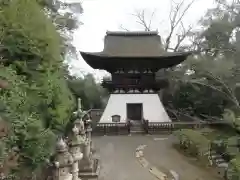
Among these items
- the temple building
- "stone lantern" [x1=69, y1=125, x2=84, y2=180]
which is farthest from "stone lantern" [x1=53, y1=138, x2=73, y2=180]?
the temple building

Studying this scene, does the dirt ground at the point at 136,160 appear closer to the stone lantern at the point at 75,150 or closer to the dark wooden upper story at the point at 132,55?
the stone lantern at the point at 75,150

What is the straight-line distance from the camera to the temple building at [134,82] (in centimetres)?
2269

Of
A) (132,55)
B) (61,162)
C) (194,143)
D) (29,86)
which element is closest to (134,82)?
(132,55)

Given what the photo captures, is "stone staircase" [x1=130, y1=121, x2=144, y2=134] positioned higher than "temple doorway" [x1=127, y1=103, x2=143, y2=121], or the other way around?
"temple doorway" [x1=127, y1=103, x2=143, y2=121]

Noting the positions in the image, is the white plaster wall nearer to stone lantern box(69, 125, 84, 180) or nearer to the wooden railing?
the wooden railing

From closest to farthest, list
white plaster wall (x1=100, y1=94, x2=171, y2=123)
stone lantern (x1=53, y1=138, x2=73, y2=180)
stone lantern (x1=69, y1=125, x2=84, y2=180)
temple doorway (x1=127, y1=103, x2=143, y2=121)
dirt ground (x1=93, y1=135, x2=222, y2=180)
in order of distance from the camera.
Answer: stone lantern (x1=53, y1=138, x2=73, y2=180) < stone lantern (x1=69, y1=125, x2=84, y2=180) < dirt ground (x1=93, y1=135, x2=222, y2=180) < white plaster wall (x1=100, y1=94, x2=171, y2=123) < temple doorway (x1=127, y1=103, x2=143, y2=121)

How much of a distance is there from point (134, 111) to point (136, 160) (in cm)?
997

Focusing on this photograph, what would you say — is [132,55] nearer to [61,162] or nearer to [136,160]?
[136,160]

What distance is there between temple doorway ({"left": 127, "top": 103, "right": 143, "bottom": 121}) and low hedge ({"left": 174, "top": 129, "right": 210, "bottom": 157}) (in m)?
7.80

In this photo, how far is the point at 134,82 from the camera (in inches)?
926

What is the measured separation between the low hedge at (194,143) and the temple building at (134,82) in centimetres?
716

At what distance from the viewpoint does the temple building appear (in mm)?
A: 22688

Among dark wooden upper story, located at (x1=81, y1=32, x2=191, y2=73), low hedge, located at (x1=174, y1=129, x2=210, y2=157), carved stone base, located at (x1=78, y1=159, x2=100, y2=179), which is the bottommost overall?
carved stone base, located at (x1=78, y1=159, x2=100, y2=179)

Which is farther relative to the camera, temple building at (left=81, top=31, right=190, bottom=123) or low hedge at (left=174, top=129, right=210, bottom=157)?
temple building at (left=81, top=31, right=190, bottom=123)
